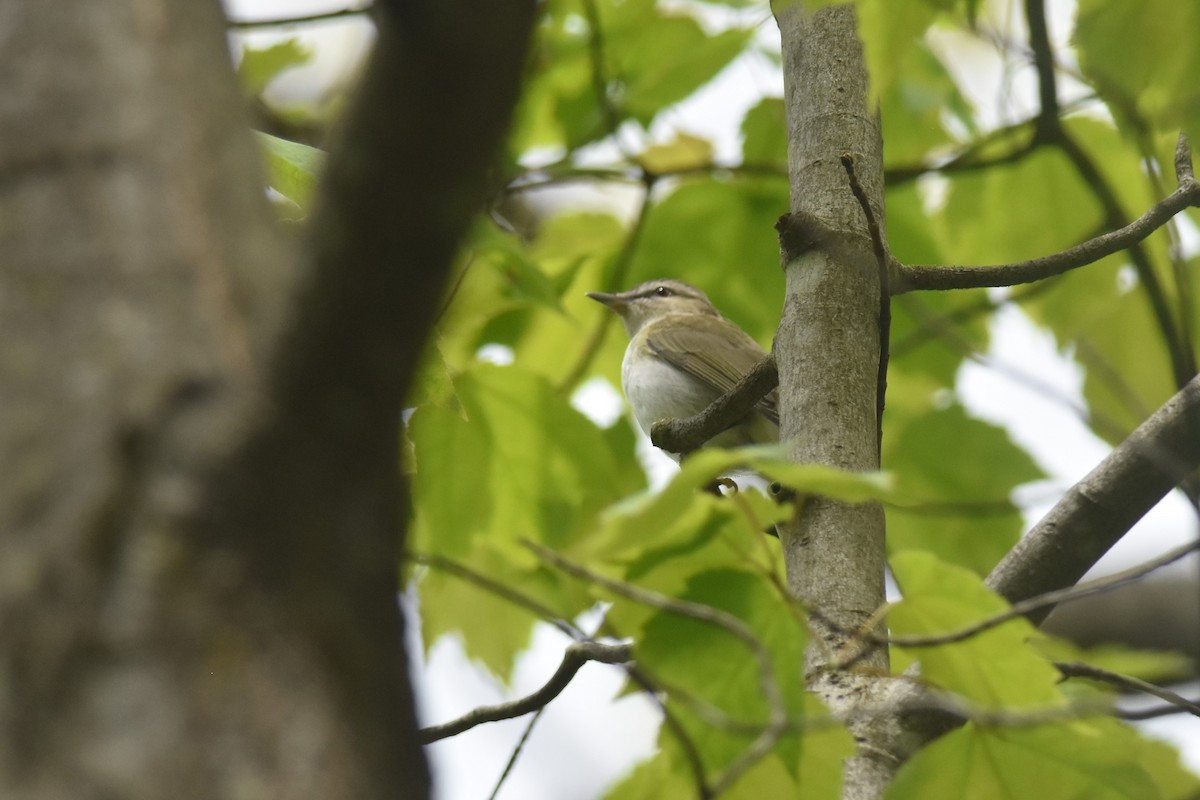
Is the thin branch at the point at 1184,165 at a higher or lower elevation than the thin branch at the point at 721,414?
higher

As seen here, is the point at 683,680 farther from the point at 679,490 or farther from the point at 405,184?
the point at 405,184

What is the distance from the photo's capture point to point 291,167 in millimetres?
2404

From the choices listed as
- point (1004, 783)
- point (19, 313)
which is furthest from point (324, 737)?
point (1004, 783)

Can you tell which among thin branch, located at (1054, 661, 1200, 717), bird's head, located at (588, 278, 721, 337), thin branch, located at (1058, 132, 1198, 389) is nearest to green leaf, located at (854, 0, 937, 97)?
thin branch, located at (1054, 661, 1200, 717)

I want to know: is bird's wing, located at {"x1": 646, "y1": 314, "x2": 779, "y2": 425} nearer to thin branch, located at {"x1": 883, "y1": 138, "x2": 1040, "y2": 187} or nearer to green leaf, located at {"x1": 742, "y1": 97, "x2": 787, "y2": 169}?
green leaf, located at {"x1": 742, "y1": 97, "x2": 787, "y2": 169}

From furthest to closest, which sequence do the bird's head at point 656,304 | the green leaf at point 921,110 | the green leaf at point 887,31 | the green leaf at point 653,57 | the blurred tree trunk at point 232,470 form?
1. the bird's head at point 656,304
2. the green leaf at point 921,110
3. the green leaf at point 653,57
4. the green leaf at point 887,31
5. the blurred tree trunk at point 232,470

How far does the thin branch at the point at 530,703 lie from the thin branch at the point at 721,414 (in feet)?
2.29

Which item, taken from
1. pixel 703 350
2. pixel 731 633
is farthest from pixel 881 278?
pixel 703 350

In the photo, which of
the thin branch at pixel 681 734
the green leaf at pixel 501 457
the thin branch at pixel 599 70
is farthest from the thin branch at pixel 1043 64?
the thin branch at pixel 681 734

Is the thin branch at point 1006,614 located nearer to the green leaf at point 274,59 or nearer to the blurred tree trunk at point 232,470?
the blurred tree trunk at point 232,470

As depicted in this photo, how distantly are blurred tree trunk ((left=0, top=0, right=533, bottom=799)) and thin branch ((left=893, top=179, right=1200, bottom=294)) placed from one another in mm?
1757

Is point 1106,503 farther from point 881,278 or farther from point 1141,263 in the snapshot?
point 1141,263

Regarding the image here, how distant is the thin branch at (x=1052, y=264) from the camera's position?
2.50m

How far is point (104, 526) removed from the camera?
0.99 metres
